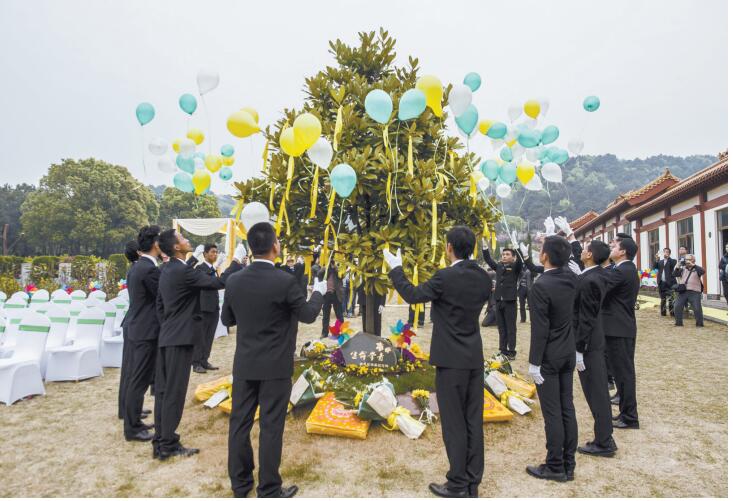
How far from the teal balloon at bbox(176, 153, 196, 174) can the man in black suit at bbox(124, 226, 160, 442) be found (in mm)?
1648

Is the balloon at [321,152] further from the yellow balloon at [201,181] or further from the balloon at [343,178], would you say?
the yellow balloon at [201,181]

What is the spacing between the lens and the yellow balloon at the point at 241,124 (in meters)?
4.59

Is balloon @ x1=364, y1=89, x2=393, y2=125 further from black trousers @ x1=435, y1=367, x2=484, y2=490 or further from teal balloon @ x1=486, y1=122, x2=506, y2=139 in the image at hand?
black trousers @ x1=435, y1=367, x2=484, y2=490

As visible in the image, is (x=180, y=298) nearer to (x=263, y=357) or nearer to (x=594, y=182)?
(x=263, y=357)

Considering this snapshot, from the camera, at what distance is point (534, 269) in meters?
5.52

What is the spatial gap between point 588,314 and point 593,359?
43cm

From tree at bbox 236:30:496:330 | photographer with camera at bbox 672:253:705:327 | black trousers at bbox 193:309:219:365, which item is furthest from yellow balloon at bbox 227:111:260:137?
photographer with camera at bbox 672:253:705:327

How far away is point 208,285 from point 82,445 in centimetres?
209

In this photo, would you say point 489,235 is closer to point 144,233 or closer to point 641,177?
point 144,233

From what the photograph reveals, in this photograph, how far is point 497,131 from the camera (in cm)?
537

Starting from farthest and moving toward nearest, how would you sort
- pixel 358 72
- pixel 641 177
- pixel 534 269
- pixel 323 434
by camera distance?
pixel 641 177 → pixel 358 72 → pixel 534 269 → pixel 323 434

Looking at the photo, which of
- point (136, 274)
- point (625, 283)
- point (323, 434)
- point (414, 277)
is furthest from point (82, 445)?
point (625, 283)

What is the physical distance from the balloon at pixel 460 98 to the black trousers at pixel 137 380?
4119 mm

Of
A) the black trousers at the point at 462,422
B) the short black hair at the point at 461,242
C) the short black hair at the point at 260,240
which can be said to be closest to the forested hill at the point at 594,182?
the short black hair at the point at 461,242
